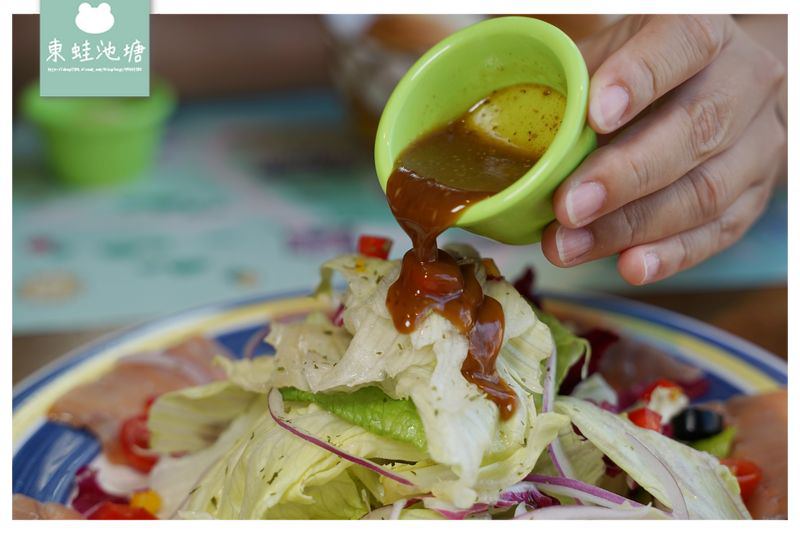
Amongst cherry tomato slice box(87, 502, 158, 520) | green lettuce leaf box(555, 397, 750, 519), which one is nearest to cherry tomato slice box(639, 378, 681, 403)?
green lettuce leaf box(555, 397, 750, 519)

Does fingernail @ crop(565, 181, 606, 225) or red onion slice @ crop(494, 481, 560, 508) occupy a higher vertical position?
fingernail @ crop(565, 181, 606, 225)

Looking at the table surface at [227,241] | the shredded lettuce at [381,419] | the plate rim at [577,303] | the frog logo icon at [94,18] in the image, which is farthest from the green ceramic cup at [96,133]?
the shredded lettuce at [381,419]

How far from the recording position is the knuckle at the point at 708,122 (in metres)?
1.55

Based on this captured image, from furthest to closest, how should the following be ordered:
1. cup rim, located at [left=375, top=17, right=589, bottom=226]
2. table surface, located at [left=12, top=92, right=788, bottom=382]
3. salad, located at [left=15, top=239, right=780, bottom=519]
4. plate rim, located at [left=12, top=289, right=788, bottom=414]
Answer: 1. table surface, located at [left=12, top=92, right=788, bottom=382]
2. plate rim, located at [left=12, top=289, right=788, bottom=414]
3. salad, located at [left=15, top=239, right=780, bottom=519]
4. cup rim, located at [left=375, top=17, right=589, bottom=226]

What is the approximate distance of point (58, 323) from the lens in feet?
8.66

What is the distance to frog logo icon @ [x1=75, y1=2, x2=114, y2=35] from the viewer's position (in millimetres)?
1628

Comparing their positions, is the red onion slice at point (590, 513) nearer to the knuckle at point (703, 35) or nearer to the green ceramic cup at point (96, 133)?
the knuckle at point (703, 35)

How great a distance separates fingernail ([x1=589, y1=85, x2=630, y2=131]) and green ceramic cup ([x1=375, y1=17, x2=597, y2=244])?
0.02 meters

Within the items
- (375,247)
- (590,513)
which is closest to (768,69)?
(375,247)

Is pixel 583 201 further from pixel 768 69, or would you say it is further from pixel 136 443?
pixel 136 443

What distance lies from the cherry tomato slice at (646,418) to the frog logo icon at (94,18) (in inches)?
51.9

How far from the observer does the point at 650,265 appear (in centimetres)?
163

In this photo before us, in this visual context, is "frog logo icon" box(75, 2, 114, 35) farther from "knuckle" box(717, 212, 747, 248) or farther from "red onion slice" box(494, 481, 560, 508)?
"knuckle" box(717, 212, 747, 248)

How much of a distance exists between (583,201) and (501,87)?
0.27 m
